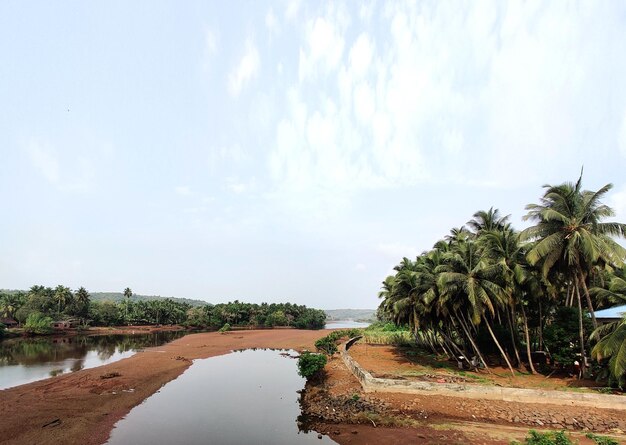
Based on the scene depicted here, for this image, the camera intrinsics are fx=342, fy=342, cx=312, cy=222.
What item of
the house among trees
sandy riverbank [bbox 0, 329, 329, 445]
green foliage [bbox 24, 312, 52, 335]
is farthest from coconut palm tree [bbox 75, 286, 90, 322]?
sandy riverbank [bbox 0, 329, 329, 445]

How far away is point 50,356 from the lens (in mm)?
45625

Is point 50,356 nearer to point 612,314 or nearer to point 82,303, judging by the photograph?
point 82,303

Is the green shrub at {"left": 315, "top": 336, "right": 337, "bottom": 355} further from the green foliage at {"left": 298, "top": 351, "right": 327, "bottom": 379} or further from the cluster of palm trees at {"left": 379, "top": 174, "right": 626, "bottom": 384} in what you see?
the green foliage at {"left": 298, "top": 351, "right": 327, "bottom": 379}

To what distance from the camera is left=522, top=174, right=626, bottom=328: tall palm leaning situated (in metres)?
20.8

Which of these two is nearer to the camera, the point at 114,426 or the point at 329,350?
the point at 114,426

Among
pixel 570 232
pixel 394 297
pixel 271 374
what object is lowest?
pixel 271 374

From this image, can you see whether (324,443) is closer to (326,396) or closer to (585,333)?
(326,396)

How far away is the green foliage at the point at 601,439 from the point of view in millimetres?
14900

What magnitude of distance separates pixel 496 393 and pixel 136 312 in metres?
109

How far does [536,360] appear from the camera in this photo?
29531mm

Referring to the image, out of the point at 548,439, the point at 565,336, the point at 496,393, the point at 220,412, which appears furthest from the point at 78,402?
the point at 565,336

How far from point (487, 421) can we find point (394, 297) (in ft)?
53.6

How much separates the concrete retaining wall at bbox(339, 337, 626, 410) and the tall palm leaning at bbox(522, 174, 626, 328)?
207 inches

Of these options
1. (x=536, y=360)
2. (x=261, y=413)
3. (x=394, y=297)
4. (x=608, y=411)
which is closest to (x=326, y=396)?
(x=261, y=413)
